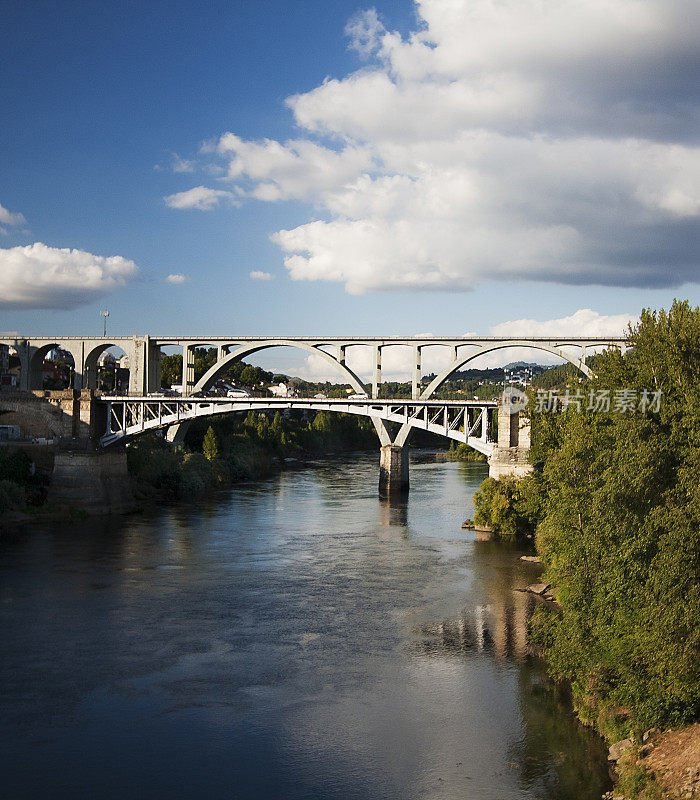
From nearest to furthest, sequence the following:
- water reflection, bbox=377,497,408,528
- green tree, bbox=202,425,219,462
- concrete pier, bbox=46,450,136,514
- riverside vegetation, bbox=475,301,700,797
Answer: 1. riverside vegetation, bbox=475,301,700,797
2. water reflection, bbox=377,497,408,528
3. concrete pier, bbox=46,450,136,514
4. green tree, bbox=202,425,219,462

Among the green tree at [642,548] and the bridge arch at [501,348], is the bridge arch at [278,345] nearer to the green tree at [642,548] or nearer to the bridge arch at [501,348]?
the bridge arch at [501,348]

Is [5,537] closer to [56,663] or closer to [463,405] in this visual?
[56,663]

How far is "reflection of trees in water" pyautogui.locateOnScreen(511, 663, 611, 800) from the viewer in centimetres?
1284

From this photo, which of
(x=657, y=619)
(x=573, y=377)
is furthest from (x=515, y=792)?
(x=573, y=377)

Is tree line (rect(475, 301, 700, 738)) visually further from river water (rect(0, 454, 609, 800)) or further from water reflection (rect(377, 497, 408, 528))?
water reflection (rect(377, 497, 408, 528))

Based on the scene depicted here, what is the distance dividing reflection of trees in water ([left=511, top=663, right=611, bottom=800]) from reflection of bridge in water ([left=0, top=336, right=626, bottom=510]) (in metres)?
21.6

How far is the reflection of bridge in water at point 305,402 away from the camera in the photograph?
139 feet

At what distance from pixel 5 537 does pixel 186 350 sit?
70.9 feet

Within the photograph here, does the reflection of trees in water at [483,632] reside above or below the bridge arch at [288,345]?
below

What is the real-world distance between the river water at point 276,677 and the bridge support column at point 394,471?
16573 millimetres

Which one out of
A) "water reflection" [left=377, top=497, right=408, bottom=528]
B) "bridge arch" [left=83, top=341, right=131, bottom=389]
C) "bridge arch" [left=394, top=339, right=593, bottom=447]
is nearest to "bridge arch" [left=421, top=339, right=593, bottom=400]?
"bridge arch" [left=394, top=339, right=593, bottom=447]

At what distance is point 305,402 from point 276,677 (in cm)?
2792

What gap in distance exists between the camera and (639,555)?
1381 centimetres

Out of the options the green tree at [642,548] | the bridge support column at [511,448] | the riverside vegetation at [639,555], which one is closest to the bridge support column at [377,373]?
the bridge support column at [511,448]
